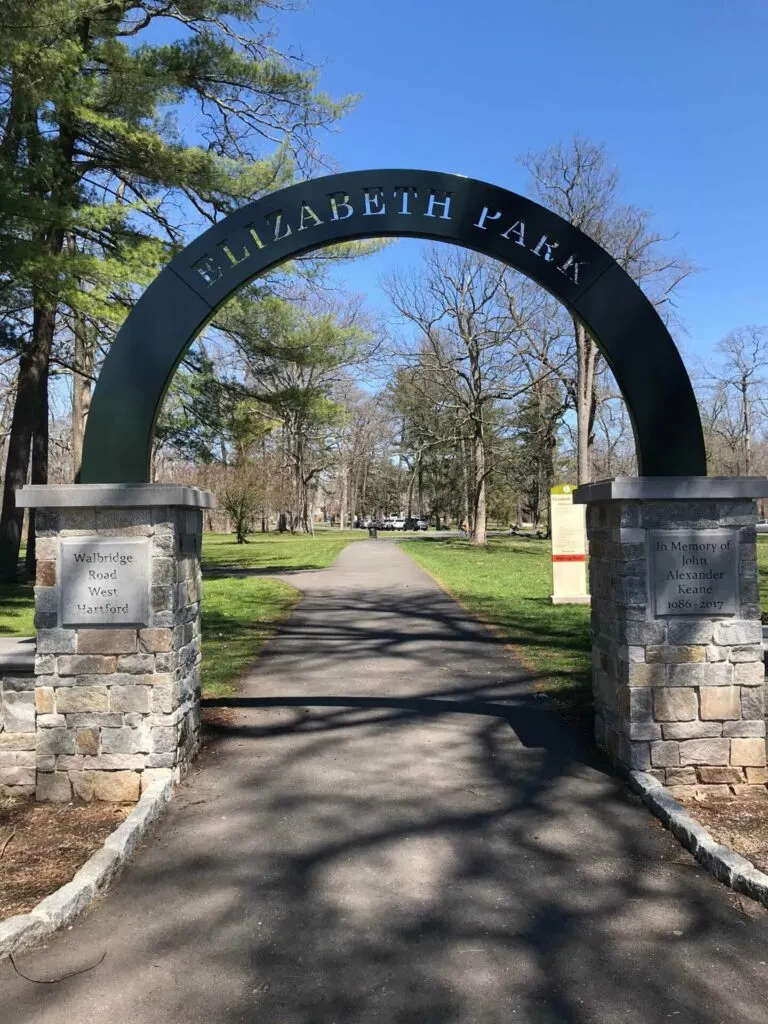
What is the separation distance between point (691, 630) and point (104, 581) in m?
3.78

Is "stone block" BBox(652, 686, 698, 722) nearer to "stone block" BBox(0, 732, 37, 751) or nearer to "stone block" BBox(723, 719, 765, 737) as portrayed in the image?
"stone block" BBox(723, 719, 765, 737)

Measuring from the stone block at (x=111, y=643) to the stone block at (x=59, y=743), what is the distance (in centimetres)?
52

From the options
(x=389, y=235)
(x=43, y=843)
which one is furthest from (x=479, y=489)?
(x=43, y=843)

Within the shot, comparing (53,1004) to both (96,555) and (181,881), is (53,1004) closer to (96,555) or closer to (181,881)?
(181,881)

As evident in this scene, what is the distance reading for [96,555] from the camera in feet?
15.9

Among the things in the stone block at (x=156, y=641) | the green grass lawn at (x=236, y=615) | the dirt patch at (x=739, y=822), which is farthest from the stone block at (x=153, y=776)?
the dirt patch at (x=739, y=822)

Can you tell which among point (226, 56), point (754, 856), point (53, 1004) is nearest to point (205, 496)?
point (53, 1004)

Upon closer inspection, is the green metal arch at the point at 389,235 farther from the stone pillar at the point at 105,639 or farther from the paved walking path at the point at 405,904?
the paved walking path at the point at 405,904

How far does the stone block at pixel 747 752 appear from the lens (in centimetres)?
487

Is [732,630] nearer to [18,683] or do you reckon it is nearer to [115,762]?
[115,762]

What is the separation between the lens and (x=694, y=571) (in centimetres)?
493

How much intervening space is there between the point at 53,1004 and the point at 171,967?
1.40 feet

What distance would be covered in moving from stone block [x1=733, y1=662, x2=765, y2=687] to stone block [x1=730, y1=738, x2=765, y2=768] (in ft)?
1.18

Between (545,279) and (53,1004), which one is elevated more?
(545,279)
